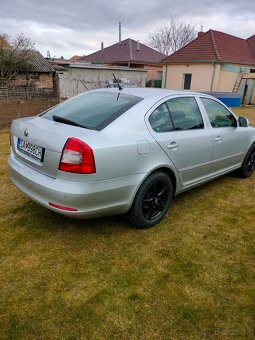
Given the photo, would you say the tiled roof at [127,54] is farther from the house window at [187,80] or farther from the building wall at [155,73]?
the house window at [187,80]

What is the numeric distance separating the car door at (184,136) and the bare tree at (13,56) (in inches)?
861

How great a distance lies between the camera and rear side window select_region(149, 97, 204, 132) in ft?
10.0

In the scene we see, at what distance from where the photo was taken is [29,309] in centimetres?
209

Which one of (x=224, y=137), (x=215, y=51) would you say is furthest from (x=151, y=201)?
(x=215, y=51)

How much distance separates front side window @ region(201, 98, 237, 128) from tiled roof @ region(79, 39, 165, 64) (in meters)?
30.3

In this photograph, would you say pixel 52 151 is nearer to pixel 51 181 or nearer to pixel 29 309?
pixel 51 181

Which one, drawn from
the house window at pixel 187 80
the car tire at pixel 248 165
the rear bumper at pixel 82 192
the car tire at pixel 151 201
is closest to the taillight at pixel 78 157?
the rear bumper at pixel 82 192

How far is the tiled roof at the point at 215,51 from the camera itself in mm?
21719

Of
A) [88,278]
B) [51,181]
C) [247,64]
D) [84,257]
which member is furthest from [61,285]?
[247,64]

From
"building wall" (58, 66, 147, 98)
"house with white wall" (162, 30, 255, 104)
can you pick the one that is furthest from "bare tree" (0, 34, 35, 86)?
"house with white wall" (162, 30, 255, 104)

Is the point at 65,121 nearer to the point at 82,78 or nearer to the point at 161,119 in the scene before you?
the point at 161,119

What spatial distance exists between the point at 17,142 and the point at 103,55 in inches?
1457

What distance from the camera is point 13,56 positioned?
71.2 feet

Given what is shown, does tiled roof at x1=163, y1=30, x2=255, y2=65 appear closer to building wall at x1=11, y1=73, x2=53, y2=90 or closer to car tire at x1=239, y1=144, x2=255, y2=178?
building wall at x1=11, y1=73, x2=53, y2=90
